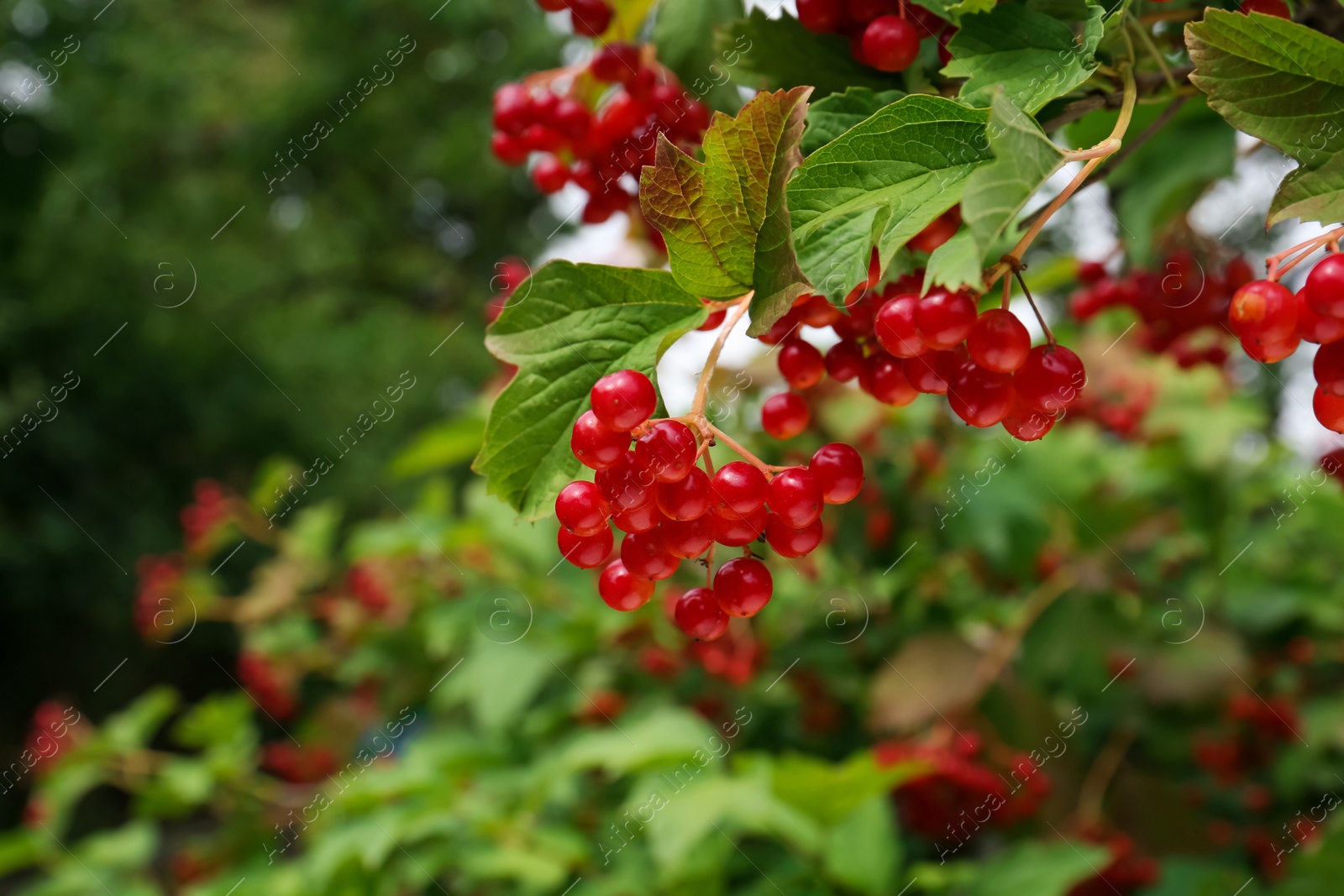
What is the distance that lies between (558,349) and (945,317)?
19 cm

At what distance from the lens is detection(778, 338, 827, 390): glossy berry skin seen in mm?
519

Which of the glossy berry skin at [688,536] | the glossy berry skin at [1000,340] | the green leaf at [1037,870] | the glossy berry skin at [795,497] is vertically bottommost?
the green leaf at [1037,870]

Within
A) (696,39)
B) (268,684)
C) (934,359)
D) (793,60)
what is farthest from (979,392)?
(268,684)

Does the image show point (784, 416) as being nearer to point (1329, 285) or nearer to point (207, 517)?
point (1329, 285)

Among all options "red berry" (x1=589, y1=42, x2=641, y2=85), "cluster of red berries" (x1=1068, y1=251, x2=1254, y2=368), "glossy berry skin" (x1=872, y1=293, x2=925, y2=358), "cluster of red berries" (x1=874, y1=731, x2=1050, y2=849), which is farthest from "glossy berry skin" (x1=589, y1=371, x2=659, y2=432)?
"cluster of red berries" (x1=874, y1=731, x2=1050, y2=849)

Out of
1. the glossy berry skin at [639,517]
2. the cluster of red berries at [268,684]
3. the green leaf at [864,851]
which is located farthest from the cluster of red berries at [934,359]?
the cluster of red berries at [268,684]

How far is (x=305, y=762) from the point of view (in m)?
2.33

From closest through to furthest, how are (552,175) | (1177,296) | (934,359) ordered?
(934,359) < (552,175) < (1177,296)

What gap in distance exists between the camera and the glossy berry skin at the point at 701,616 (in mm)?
477

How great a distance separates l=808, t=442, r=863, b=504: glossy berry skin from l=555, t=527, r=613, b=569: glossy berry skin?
0.11m

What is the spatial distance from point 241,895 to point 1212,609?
1.64 metres

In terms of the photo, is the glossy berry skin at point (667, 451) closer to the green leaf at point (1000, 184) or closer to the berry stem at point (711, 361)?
the berry stem at point (711, 361)

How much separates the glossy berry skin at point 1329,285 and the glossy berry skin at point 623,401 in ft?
0.87

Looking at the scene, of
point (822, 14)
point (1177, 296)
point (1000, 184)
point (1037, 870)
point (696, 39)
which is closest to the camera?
point (1000, 184)
